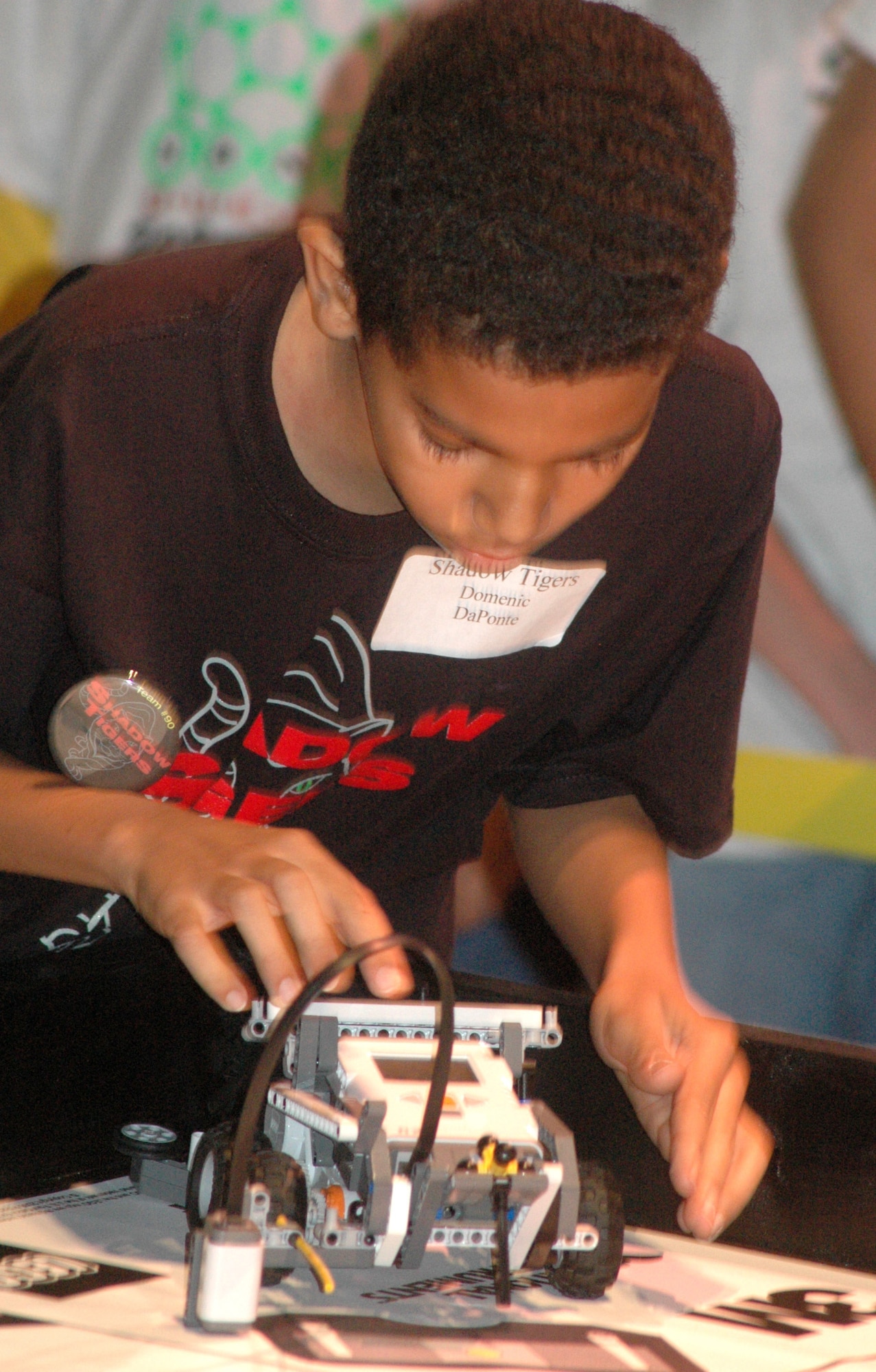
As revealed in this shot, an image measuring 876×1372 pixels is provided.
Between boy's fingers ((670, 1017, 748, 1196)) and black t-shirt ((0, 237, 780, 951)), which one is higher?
black t-shirt ((0, 237, 780, 951))

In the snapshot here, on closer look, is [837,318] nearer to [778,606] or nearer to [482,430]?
[778,606]

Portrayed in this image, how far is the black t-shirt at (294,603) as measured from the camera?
875 millimetres

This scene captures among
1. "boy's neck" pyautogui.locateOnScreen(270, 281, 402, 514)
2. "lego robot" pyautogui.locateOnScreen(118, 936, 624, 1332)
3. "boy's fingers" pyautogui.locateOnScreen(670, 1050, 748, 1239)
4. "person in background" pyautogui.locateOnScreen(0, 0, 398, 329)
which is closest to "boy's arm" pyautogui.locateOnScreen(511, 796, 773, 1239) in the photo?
"boy's fingers" pyautogui.locateOnScreen(670, 1050, 748, 1239)

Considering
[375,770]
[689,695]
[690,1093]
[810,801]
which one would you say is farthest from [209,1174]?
[810,801]

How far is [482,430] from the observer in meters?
0.70

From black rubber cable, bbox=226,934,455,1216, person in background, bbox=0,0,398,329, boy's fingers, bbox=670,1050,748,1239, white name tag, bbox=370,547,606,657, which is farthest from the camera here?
person in background, bbox=0,0,398,329

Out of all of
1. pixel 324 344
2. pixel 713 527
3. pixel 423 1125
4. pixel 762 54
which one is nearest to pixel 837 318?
pixel 762 54

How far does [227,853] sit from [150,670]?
0.69 ft

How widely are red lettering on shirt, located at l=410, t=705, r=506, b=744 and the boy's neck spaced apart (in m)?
0.18

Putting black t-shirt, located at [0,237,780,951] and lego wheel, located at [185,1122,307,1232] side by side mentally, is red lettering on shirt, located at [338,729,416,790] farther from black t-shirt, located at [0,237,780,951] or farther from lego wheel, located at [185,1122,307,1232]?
Result: lego wheel, located at [185,1122,307,1232]

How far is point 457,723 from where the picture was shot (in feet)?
3.32

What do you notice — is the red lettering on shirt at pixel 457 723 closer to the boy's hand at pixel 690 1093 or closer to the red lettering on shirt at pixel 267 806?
the red lettering on shirt at pixel 267 806

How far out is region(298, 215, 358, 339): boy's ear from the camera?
31.8 inches

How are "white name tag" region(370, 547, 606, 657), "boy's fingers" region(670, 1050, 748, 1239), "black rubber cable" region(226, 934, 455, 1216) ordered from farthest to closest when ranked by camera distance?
"white name tag" region(370, 547, 606, 657), "boy's fingers" region(670, 1050, 748, 1239), "black rubber cable" region(226, 934, 455, 1216)
